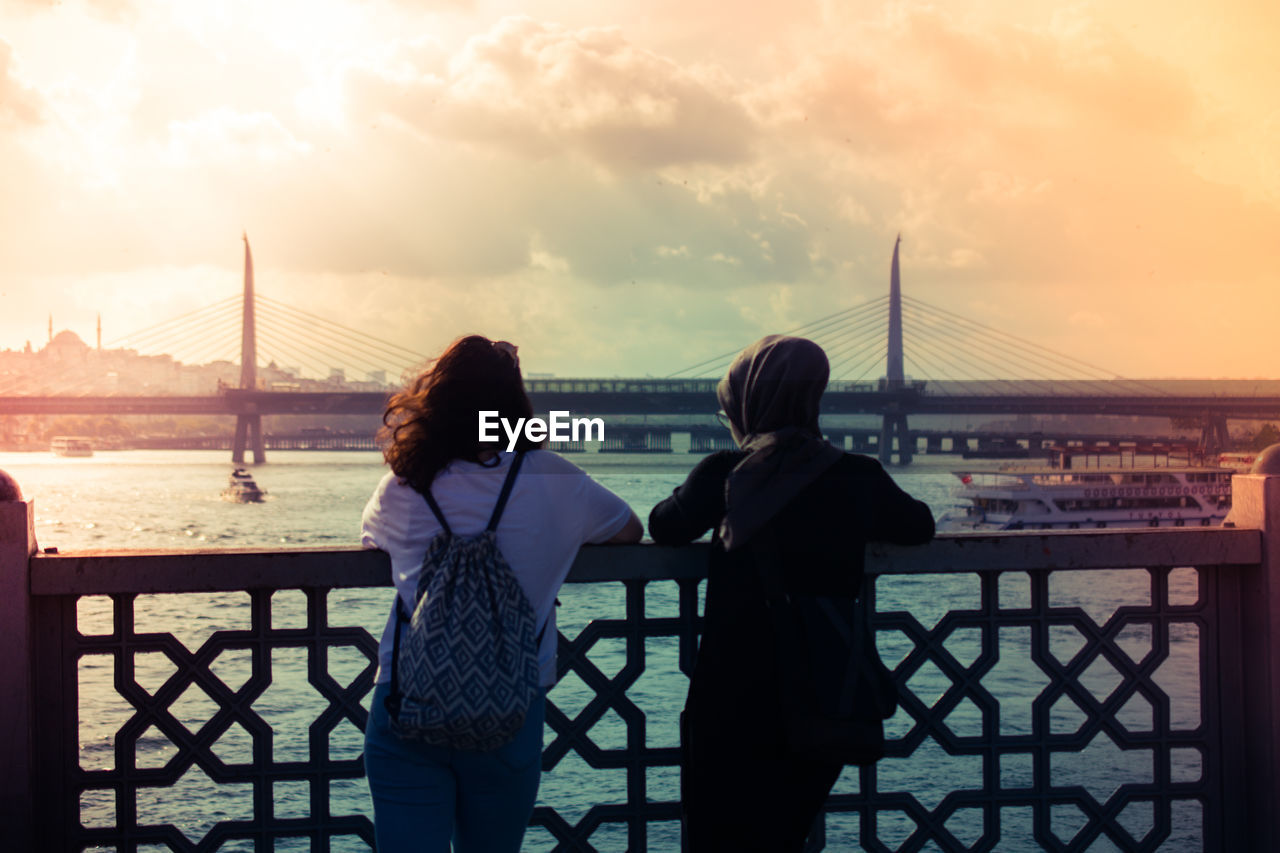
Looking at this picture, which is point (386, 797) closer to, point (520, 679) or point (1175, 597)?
point (520, 679)

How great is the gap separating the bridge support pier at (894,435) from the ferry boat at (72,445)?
2879 inches

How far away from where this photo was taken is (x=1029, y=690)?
20.4m

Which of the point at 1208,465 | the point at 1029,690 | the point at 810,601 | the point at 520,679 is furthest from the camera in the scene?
the point at 1208,465

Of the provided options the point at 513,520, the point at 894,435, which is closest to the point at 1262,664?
the point at 513,520

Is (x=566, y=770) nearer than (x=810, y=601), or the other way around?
(x=810, y=601)

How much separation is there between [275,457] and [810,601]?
9762 centimetres

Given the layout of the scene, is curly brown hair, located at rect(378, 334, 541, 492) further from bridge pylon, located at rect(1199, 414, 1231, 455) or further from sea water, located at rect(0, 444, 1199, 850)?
bridge pylon, located at rect(1199, 414, 1231, 455)

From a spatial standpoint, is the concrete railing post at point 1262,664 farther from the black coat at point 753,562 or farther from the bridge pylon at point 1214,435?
the bridge pylon at point 1214,435

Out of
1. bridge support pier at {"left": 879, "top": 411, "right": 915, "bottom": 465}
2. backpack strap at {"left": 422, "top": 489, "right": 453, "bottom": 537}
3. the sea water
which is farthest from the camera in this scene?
bridge support pier at {"left": 879, "top": 411, "right": 915, "bottom": 465}

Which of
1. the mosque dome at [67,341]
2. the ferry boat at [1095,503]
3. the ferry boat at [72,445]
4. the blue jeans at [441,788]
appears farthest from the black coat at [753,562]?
the mosque dome at [67,341]

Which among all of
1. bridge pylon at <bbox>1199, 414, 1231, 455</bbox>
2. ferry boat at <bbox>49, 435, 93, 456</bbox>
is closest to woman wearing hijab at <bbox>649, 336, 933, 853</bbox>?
bridge pylon at <bbox>1199, 414, 1231, 455</bbox>

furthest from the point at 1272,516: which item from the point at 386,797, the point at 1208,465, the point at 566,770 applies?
the point at 1208,465

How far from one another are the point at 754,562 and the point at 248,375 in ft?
195

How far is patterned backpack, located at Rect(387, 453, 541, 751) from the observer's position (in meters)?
1.78
